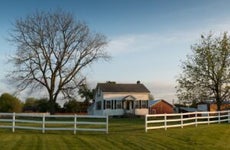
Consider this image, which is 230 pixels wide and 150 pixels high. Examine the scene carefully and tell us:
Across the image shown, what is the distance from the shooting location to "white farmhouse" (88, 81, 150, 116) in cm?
5350

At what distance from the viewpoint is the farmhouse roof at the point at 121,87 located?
54.2 metres

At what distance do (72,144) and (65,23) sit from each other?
105ft

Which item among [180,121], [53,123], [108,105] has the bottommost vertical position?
[180,121]

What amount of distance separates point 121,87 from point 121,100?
224 cm

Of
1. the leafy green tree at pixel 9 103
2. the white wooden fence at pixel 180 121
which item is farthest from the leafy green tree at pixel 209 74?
the leafy green tree at pixel 9 103

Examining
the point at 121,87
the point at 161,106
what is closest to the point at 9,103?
the point at 121,87

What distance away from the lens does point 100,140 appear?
64.8 ft

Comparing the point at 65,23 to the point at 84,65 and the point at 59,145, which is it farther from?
the point at 59,145

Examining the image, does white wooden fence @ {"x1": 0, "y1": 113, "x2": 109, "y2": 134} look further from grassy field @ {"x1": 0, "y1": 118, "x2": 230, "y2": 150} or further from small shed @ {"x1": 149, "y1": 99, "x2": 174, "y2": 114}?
small shed @ {"x1": 149, "y1": 99, "x2": 174, "y2": 114}

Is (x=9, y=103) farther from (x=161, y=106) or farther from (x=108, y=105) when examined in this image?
(x=161, y=106)

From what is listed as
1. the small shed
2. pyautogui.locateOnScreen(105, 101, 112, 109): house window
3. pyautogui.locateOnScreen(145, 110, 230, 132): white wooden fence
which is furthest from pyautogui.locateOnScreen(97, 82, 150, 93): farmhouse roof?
pyautogui.locateOnScreen(145, 110, 230, 132): white wooden fence

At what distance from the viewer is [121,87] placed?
55344 mm

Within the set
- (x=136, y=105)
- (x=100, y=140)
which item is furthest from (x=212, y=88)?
(x=100, y=140)

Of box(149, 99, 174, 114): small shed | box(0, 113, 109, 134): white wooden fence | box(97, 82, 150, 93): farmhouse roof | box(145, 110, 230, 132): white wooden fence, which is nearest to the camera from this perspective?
box(0, 113, 109, 134): white wooden fence
